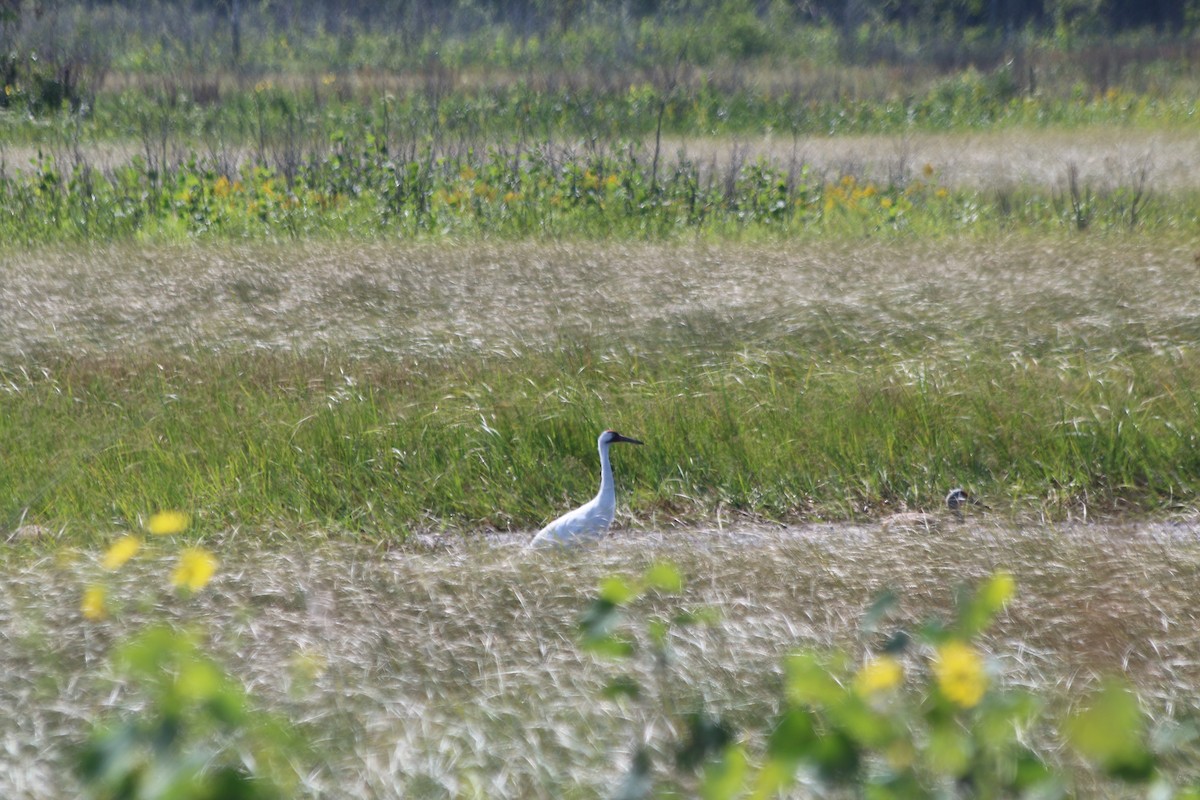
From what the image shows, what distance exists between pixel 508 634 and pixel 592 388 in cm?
306

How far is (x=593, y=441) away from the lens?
5.14 meters

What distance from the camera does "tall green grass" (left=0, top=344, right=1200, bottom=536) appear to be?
15.5 ft

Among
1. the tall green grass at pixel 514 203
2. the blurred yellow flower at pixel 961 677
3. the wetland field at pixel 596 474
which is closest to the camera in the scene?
the blurred yellow flower at pixel 961 677

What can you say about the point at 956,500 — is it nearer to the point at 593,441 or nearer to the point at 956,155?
the point at 593,441

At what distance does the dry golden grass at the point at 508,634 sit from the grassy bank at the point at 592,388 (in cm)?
129

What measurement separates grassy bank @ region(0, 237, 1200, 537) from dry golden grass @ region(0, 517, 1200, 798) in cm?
129

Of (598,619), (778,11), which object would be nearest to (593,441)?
(598,619)

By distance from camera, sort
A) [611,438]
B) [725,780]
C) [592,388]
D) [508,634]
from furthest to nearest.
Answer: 1. [592,388]
2. [611,438]
3. [508,634]
4. [725,780]

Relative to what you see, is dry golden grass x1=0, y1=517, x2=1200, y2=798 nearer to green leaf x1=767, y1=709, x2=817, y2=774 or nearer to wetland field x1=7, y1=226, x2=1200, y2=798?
wetland field x1=7, y1=226, x2=1200, y2=798

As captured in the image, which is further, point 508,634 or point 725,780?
point 508,634

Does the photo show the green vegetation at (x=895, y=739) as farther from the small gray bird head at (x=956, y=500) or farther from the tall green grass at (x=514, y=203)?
the tall green grass at (x=514, y=203)

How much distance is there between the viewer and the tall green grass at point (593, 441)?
15.5 feet

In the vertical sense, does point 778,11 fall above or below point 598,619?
above

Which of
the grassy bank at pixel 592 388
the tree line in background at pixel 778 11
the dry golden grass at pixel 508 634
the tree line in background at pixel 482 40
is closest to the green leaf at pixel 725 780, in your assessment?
the dry golden grass at pixel 508 634
